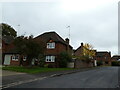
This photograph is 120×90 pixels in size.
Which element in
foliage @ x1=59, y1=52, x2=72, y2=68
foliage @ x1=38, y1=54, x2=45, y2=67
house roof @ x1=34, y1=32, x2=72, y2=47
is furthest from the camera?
house roof @ x1=34, y1=32, x2=72, y2=47

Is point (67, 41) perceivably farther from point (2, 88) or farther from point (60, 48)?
point (2, 88)

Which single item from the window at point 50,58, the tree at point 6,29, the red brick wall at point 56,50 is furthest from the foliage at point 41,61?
the tree at point 6,29

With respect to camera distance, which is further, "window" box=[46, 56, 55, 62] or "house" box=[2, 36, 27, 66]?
"house" box=[2, 36, 27, 66]

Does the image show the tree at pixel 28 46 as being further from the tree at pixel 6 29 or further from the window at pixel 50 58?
the tree at pixel 6 29

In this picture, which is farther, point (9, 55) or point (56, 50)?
point (9, 55)

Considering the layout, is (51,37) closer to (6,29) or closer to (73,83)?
(6,29)

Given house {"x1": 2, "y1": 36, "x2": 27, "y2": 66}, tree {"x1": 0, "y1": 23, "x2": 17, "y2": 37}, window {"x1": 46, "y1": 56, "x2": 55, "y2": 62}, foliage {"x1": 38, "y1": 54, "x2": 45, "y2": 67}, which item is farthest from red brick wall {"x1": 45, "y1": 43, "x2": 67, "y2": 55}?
tree {"x1": 0, "y1": 23, "x2": 17, "y2": 37}

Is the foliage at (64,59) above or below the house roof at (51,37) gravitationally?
below

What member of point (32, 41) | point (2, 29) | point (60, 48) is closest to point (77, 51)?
point (2, 29)

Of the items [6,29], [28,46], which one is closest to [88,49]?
[6,29]

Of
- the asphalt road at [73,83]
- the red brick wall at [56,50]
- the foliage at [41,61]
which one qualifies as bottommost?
the asphalt road at [73,83]

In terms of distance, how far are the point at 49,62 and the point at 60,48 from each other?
395 centimetres

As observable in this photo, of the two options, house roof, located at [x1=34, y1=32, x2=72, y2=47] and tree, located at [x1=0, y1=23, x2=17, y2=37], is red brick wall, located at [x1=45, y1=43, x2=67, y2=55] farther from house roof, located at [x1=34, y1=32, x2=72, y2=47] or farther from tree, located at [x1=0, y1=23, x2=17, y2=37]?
tree, located at [x1=0, y1=23, x2=17, y2=37]

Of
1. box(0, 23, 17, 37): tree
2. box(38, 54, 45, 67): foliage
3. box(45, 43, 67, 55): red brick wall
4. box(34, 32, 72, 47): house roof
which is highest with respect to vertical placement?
box(0, 23, 17, 37): tree
